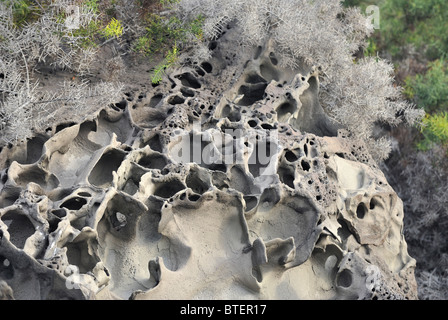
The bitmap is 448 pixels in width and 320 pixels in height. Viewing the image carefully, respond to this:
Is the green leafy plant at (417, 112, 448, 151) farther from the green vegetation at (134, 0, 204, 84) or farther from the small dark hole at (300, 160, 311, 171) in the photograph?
the green vegetation at (134, 0, 204, 84)

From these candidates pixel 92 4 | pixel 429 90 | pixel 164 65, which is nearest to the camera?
pixel 92 4

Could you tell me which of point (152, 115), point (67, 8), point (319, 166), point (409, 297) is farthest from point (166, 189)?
point (409, 297)

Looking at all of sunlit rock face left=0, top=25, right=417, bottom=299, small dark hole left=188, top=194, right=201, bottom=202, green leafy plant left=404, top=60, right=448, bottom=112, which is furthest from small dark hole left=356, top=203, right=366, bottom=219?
green leafy plant left=404, top=60, right=448, bottom=112

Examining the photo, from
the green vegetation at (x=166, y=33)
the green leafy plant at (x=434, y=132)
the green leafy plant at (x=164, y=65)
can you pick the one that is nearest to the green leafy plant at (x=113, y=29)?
the green vegetation at (x=166, y=33)

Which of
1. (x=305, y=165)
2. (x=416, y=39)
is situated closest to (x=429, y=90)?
(x=416, y=39)

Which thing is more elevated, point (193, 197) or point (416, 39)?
point (193, 197)

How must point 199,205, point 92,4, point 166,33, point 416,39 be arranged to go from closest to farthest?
point 199,205 → point 92,4 → point 166,33 → point 416,39

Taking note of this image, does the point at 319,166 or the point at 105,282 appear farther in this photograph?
the point at 319,166

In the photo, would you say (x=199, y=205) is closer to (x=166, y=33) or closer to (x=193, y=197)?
(x=193, y=197)
